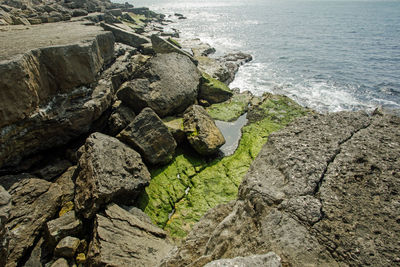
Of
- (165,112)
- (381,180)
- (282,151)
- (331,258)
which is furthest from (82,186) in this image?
(381,180)

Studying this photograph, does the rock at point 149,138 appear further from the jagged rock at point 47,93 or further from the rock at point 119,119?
the jagged rock at point 47,93

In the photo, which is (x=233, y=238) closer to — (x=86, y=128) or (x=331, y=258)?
(x=331, y=258)

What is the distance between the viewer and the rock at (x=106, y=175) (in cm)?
618

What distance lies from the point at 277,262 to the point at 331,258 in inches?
28.0

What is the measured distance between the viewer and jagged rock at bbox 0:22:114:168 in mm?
6234

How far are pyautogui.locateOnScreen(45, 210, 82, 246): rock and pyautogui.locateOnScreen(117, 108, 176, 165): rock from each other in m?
3.17

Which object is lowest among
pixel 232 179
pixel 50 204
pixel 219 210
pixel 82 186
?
pixel 232 179

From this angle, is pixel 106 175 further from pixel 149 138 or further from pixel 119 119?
pixel 119 119

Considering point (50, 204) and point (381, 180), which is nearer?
point (381, 180)

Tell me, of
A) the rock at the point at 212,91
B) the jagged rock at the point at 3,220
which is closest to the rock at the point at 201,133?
the rock at the point at 212,91

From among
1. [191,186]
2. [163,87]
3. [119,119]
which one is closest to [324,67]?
[163,87]

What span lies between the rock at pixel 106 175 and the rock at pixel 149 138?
489 mm

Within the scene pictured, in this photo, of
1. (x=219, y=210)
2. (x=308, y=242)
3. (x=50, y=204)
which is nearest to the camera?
(x=308, y=242)

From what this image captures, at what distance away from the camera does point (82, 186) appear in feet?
21.6
